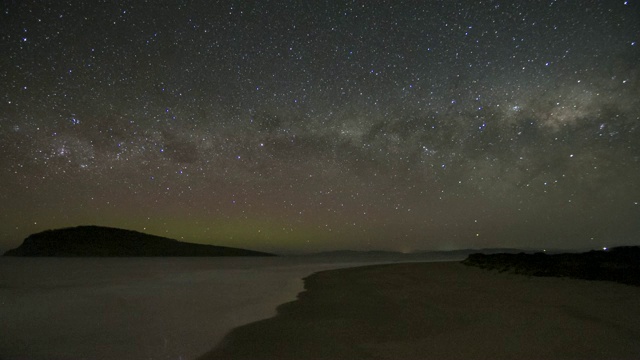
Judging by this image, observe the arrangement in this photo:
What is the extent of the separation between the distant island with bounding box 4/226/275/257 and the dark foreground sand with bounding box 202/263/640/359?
443 ft

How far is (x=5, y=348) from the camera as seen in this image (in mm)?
6297

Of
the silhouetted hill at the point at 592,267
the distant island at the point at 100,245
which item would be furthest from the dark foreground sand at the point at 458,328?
the distant island at the point at 100,245

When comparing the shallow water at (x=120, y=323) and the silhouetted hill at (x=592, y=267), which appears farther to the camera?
the silhouetted hill at (x=592, y=267)

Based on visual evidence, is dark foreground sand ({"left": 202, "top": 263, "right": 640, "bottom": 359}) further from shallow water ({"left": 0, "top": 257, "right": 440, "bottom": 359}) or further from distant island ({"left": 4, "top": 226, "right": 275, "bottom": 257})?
distant island ({"left": 4, "top": 226, "right": 275, "bottom": 257})

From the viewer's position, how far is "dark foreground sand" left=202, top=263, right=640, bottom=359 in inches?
194

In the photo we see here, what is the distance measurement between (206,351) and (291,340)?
4.64ft

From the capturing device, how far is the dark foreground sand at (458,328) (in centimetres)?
494

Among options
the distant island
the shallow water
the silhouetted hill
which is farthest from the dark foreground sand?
the distant island

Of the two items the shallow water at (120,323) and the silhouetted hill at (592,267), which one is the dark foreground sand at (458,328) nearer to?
the shallow water at (120,323)

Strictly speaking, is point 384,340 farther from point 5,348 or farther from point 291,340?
point 5,348

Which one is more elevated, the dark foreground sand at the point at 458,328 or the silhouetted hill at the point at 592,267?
the silhouetted hill at the point at 592,267

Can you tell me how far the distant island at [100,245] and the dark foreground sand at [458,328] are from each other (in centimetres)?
13492

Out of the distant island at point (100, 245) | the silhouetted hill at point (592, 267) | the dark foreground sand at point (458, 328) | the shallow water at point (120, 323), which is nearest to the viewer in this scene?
the dark foreground sand at point (458, 328)

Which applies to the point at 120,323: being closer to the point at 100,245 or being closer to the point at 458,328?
the point at 458,328
